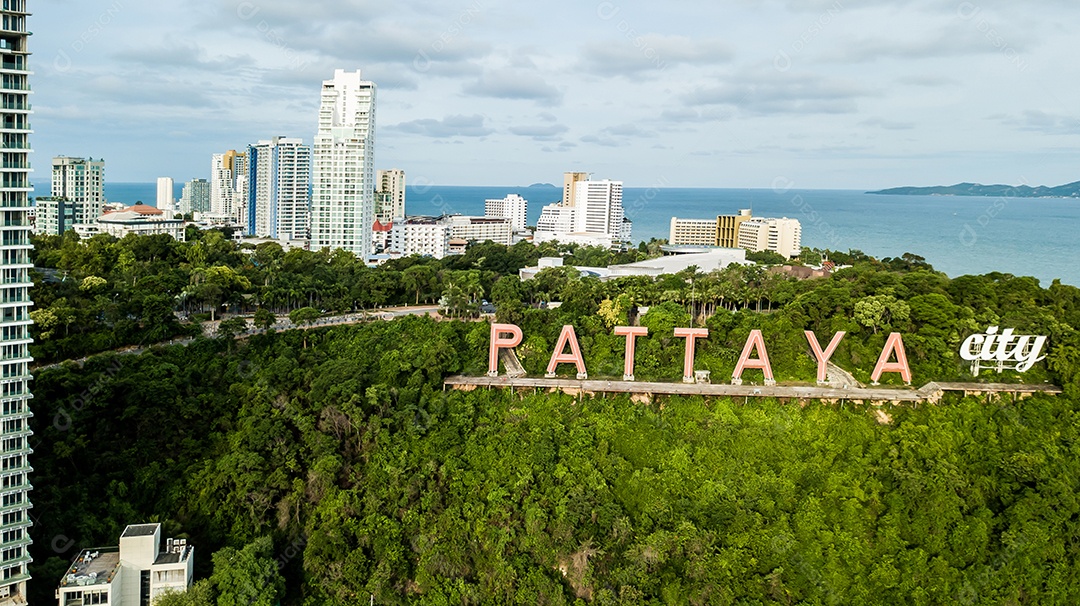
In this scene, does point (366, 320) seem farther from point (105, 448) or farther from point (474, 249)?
point (474, 249)

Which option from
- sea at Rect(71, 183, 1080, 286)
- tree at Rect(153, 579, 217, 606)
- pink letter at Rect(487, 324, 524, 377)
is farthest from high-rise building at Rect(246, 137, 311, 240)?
tree at Rect(153, 579, 217, 606)

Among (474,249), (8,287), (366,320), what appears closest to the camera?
(8,287)

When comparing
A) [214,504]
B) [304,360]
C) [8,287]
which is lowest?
[214,504]

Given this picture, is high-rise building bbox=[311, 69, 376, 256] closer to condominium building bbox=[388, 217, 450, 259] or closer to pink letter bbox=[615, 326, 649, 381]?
condominium building bbox=[388, 217, 450, 259]

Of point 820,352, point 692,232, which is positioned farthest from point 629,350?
point 692,232

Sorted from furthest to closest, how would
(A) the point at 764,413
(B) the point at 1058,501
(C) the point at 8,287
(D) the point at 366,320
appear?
(D) the point at 366,320
(A) the point at 764,413
(B) the point at 1058,501
(C) the point at 8,287

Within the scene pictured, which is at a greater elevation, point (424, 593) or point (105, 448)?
point (105, 448)

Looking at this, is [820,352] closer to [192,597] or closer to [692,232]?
[192,597]

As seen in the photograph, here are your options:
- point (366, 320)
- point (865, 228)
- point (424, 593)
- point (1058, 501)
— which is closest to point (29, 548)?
point (424, 593)
